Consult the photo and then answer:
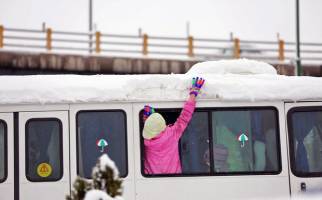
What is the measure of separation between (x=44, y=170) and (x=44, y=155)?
0.67 ft

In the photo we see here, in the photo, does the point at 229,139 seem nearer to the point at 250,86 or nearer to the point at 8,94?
the point at 250,86

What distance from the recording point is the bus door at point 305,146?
7617 millimetres

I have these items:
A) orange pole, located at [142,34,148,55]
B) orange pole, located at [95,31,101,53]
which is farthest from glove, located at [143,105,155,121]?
orange pole, located at [142,34,148,55]

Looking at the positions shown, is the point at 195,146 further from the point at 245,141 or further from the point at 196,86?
the point at 196,86

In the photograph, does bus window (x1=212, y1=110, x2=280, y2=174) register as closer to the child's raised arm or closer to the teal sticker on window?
the child's raised arm

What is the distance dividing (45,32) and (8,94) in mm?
15610

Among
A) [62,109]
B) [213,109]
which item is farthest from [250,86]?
[62,109]

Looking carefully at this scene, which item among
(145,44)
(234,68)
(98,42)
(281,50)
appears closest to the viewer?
(234,68)

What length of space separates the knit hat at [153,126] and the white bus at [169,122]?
14cm

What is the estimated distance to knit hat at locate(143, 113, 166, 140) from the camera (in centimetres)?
746

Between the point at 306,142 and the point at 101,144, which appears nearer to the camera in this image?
the point at 101,144

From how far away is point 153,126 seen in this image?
24.5 feet

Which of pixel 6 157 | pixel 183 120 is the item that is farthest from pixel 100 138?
pixel 6 157

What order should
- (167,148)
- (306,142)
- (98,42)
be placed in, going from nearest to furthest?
(167,148) → (306,142) → (98,42)
